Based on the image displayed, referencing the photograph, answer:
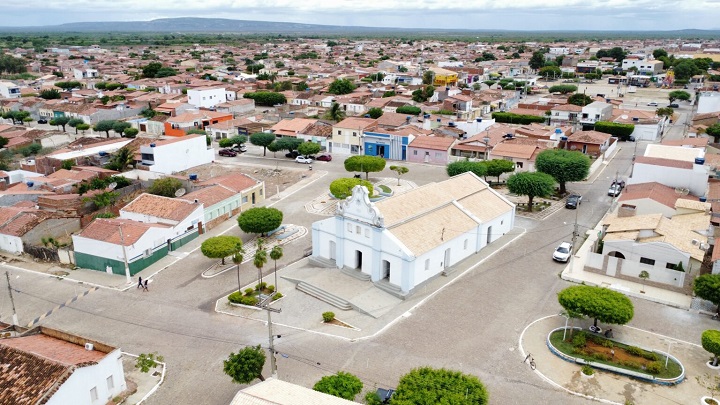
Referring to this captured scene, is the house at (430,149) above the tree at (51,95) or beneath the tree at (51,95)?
beneath

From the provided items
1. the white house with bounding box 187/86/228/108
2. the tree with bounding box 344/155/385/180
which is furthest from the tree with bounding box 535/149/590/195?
the white house with bounding box 187/86/228/108

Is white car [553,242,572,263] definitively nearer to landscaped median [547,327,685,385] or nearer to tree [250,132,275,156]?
landscaped median [547,327,685,385]

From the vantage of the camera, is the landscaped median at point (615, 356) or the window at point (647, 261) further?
the window at point (647, 261)

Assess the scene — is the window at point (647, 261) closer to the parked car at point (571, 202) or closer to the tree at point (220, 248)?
the parked car at point (571, 202)

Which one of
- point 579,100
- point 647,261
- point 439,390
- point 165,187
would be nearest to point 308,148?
point 165,187

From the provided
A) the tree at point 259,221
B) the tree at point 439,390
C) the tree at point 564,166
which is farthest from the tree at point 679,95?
the tree at point 439,390

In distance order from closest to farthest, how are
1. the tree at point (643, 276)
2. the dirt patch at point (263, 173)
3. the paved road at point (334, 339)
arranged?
1. the paved road at point (334, 339)
2. the tree at point (643, 276)
3. the dirt patch at point (263, 173)

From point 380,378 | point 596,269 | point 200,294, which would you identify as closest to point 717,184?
point 596,269
